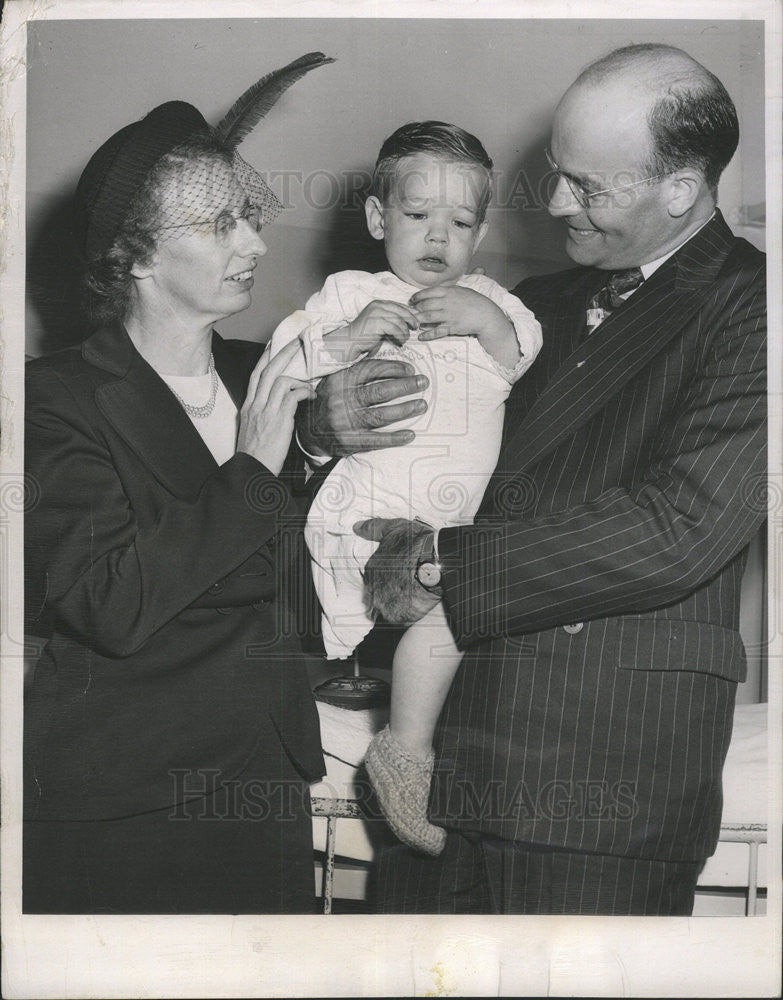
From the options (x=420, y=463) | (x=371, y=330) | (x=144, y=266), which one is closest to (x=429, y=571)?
(x=420, y=463)

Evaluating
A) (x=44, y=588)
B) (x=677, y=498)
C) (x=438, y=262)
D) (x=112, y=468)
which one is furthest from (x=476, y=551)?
(x=44, y=588)

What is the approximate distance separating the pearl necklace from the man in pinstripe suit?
0.23 meters

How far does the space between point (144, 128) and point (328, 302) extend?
0.50m

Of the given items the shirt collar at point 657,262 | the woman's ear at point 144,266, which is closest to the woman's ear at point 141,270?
the woman's ear at point 144,266

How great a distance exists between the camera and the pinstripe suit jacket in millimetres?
1991

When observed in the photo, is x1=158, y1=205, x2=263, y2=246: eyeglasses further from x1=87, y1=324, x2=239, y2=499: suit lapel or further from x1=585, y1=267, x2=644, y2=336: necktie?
x1=585, y1=267, x2=644, y2=336: necktie

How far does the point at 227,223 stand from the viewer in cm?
211

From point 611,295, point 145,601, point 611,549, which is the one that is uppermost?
point 611,295

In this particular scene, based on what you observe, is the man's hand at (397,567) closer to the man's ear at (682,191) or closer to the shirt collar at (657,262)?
the shirt collar at (657,262)

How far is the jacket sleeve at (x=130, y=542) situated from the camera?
80.1 inches

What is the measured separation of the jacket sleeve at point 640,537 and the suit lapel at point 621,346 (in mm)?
75

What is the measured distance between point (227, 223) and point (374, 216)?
0.95ft

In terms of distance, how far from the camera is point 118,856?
83.0 inches

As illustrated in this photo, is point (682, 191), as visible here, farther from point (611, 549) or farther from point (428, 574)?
point (428, 574)
